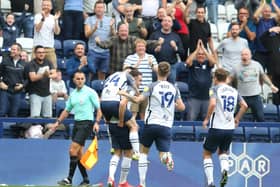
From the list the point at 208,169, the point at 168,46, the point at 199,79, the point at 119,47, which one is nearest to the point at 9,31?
the point at 119,47

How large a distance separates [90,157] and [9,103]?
2.55 m

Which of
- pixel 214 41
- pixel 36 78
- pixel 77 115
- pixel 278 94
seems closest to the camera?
pixel 77 115

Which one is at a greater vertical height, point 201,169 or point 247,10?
point 247,10

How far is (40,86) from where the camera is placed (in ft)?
72.4

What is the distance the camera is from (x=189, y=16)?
2436 centimetres

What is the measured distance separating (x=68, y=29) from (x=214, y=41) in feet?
12.1

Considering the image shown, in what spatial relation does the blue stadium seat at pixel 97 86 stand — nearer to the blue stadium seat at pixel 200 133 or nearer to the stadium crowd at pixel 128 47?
the stadium crowd at pixel 128 47

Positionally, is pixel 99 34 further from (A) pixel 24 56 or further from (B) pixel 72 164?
(B) pixel 72 164

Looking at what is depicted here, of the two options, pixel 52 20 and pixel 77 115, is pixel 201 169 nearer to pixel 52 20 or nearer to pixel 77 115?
pixel 77 115

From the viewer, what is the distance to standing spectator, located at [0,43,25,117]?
22141 millimetres

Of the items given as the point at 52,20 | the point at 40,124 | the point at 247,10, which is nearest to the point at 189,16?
the point at 247,10

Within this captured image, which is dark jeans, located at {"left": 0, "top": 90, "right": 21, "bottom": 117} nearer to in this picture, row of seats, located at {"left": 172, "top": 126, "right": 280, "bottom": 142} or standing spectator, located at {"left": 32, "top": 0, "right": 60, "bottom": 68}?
standing spectator, located at {"left": 32, "top": 0, "right": 60, "bottom": 68}

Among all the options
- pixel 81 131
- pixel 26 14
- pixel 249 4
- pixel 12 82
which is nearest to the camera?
pixel 81 131

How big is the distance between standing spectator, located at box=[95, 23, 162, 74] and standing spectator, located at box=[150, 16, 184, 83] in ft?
2.10
